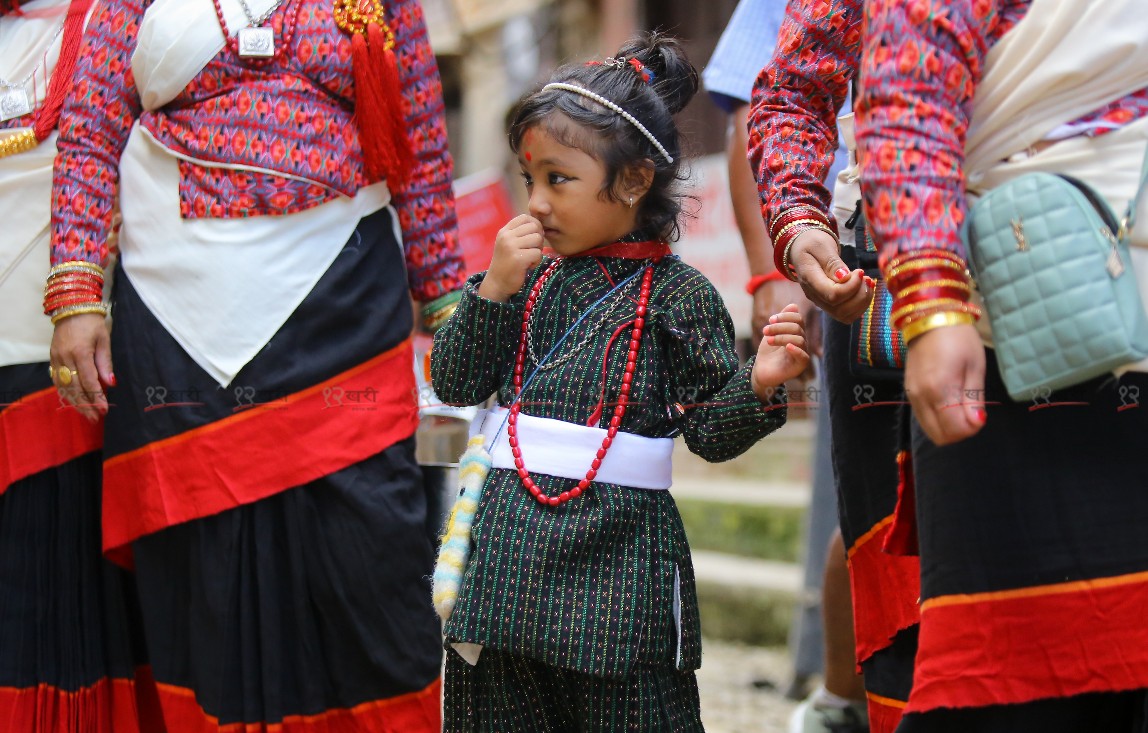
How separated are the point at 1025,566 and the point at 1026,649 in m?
0.11

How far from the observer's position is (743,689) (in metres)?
4.81

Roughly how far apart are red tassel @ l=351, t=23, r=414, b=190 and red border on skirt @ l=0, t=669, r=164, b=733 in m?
1.33

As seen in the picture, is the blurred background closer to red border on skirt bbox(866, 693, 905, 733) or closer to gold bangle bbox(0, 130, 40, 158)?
gold bangle bbox(0, 130, 40, 158)

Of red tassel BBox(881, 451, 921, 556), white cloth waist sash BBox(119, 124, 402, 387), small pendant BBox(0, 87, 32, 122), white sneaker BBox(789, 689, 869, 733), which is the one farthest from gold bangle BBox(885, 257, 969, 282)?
small pendant BBox(0, 87, 32, 122)

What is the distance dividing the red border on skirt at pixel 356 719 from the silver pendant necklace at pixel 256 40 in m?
1.37

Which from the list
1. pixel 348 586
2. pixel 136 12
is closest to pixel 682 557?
pixel 348 586

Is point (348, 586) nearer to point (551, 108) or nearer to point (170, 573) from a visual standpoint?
point (170, 573)

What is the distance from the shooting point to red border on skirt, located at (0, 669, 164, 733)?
114 inches

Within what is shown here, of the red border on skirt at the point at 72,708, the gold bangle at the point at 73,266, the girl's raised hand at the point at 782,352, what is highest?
the girl's raised hand at the point at 782,352

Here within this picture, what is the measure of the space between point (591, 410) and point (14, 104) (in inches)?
66.4

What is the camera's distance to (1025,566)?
1.65 metres

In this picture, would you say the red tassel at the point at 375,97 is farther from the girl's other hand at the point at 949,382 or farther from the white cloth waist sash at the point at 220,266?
the girl's other hand at the point at 949,382

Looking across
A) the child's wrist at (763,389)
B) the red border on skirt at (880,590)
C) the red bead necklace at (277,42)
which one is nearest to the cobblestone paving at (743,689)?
the red border on skirt at (880,590)

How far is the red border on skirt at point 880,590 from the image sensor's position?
221 centimetres
